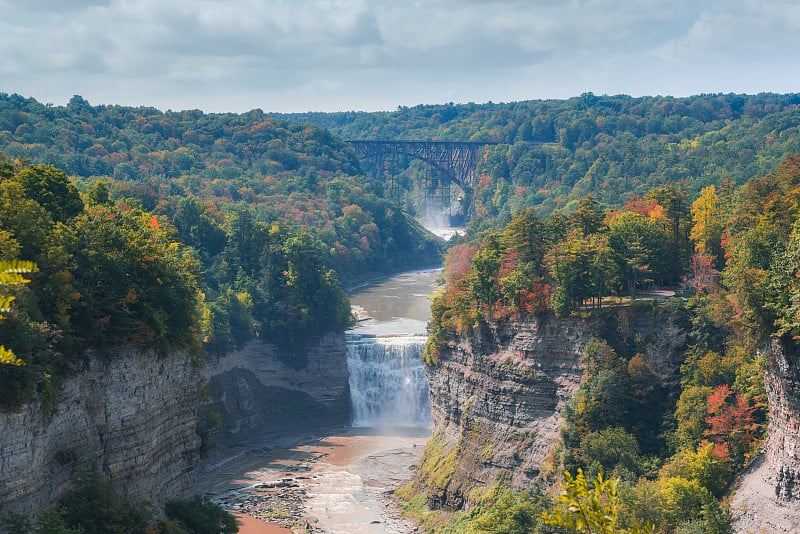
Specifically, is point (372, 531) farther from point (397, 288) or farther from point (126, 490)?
point (397, 288)

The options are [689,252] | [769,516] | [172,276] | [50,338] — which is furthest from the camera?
[689,252]

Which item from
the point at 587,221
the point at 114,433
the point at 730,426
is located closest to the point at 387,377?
the point at 587,221

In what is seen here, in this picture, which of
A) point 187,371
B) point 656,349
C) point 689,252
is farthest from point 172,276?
point 689,252

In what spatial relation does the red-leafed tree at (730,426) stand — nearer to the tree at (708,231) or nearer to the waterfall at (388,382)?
the tree at (708,231)

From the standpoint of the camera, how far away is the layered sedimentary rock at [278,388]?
9362cm

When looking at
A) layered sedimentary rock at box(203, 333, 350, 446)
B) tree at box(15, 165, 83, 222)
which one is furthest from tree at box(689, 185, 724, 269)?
tree at box(15, 165, 83, 222)

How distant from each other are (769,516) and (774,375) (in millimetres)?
Result: 6895

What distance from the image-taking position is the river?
2840 inches

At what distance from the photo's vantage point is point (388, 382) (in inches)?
3981

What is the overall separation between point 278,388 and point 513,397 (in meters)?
35.4

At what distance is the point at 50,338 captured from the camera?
45188mm

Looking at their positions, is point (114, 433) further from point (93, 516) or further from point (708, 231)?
point (708, 231)

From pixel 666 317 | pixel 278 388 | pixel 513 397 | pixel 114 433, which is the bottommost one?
pixel 278 388

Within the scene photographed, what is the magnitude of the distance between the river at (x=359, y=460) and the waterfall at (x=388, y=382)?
92 millimetres
